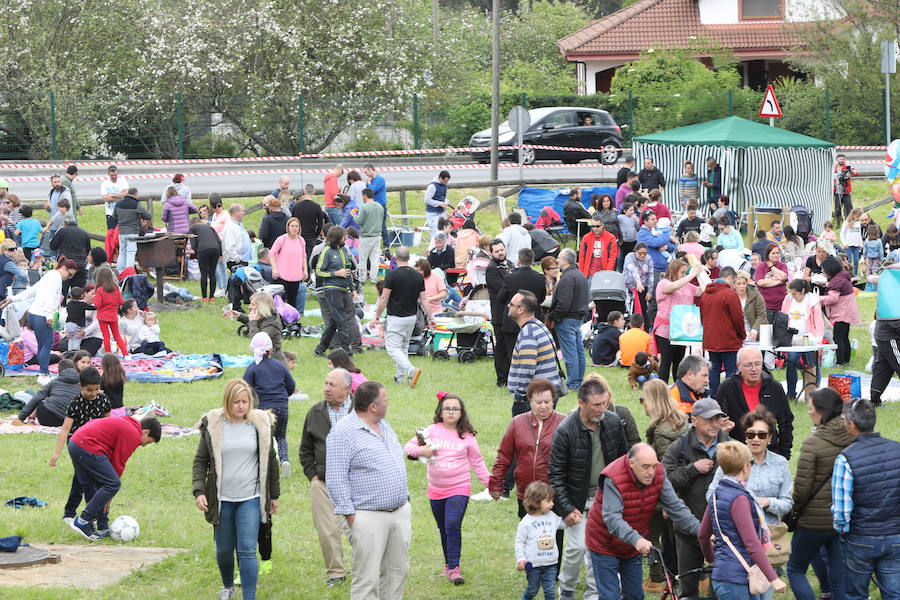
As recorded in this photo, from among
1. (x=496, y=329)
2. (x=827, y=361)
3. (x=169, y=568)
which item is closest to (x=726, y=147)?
(x=827, y=361)

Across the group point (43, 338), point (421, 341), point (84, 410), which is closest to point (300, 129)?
point (421, 341)

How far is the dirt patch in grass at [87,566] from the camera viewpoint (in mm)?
9039

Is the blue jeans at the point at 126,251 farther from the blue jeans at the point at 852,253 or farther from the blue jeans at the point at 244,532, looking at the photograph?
the blue jeans at the point at 852,253

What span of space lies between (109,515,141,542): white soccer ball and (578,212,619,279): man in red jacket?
917cm

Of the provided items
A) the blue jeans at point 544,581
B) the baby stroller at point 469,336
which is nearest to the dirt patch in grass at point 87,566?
the blue jeans at point 544,581

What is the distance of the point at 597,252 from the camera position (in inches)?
705

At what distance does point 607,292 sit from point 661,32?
3405cm

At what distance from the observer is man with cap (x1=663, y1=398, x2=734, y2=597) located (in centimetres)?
810

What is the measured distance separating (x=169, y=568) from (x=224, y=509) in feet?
4.69

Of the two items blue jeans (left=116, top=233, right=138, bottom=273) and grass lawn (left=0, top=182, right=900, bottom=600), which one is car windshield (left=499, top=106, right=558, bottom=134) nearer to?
blue jeans (left=116, top=233, right=138, bottom=273)

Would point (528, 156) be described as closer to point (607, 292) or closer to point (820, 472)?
point (607, 292)

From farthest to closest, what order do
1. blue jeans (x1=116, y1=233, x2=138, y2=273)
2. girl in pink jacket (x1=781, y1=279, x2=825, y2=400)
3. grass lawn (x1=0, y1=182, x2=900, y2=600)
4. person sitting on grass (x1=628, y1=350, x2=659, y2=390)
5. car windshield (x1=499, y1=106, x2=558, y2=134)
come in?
car windshield (x1=499, y1=106, x2=558, y2=134) → blue jeans (x1=116, y1=233, x2=138, y2=273) → girl in pink jacket (x1=781, y1=279, x2=825, y2=400) → person sitting on grass (x1=628, y1=350, x2=659, y2=390) → grass lawn (x1=0, y1=182, x2=900, y2=600)

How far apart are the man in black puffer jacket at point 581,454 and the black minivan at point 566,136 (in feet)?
84.6

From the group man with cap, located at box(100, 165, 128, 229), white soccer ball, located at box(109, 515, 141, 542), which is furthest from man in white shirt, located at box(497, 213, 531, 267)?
white soccer ball, located at box(109, 515, 141, 542)
